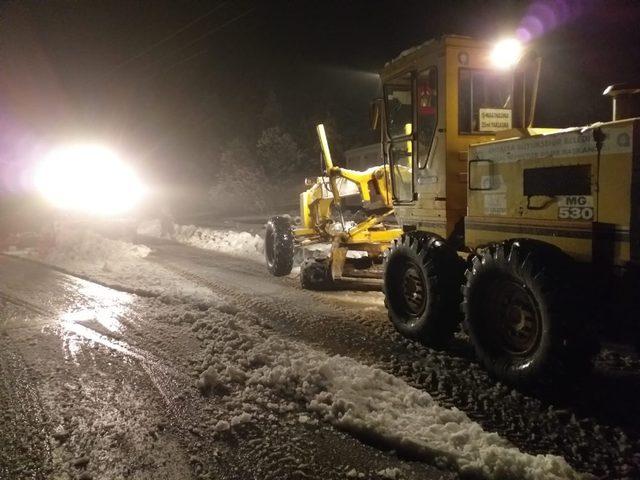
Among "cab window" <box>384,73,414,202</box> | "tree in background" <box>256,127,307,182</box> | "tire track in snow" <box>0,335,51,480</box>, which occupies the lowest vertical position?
"tire track in snow" <box>0,335,51,480</box>

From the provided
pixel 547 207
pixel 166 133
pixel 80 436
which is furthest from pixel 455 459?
pixel 166 133

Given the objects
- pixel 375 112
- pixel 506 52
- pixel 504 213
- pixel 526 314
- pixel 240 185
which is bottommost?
pixel 526 314

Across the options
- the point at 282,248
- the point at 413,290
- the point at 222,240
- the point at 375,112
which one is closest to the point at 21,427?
the point at 413,290

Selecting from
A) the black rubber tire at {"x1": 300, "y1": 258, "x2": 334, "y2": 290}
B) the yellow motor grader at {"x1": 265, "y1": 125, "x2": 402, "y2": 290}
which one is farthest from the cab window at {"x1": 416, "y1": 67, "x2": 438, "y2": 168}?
the black rubber tire at {"x1": 300, "y1": 258, "x2": 334, "y2": 290}

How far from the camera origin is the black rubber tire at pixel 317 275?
9.45 m

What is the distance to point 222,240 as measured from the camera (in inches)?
626

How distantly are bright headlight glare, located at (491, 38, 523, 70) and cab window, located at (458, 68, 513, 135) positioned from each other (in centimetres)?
14

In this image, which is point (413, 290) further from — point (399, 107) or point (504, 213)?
point (399, 107)

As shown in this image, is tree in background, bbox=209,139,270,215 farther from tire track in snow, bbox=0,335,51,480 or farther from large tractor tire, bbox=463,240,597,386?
large tractor tire, bbox=463,240,597,386

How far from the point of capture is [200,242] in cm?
1642

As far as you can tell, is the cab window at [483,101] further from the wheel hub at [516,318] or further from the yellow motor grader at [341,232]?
the wheel hub at [516,318]

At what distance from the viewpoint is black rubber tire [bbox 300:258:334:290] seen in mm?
9445

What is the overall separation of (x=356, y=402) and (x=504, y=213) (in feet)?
7.86

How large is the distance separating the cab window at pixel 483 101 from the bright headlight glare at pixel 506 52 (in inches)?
5.7
